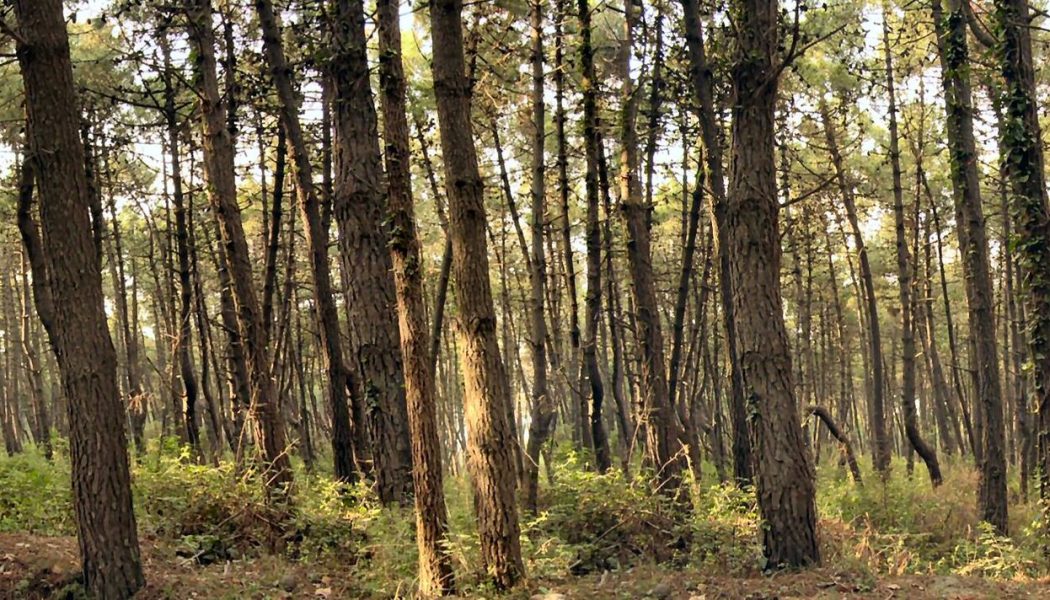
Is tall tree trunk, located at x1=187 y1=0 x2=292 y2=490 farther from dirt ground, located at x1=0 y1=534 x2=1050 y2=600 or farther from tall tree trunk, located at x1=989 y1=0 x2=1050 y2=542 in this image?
tall tree trunk, located at x1=989 y1=0 x2=1050 y2=542

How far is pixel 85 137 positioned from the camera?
1228cm

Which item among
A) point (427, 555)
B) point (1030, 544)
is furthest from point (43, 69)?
point (1030, 544)

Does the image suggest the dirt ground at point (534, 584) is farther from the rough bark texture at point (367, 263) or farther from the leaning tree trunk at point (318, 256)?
the leaning tree trunk at point (318, 256)

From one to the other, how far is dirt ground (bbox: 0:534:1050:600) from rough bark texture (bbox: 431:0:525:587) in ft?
1.41

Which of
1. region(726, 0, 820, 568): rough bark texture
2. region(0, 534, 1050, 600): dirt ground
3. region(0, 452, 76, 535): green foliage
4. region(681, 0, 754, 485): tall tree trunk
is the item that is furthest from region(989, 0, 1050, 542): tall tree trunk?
region(0, 452, 76, 535): green foliage

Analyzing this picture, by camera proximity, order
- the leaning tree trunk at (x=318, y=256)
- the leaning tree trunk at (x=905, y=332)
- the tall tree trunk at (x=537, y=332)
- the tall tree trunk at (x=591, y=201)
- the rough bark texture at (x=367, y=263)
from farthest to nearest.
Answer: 1. the leaning tree trunk at (x=905, y=332)
2. the tall tree trunk at (x=591, y=201)
3. the tall tree trunk at (x=537, y=332)
4. the leaning tree trunk at (x=318, y=256)
5. the rough bark texture at (x=367, y=263)

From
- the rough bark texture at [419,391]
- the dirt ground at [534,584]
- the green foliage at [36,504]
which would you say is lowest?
the dirt ground at [534,584]

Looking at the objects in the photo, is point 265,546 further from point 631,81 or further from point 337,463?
point 631,81

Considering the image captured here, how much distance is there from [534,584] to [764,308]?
3081 mm

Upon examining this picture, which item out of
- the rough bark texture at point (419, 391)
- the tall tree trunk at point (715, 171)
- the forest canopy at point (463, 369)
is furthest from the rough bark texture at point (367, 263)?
the tall tree trunk at point (715, 171)

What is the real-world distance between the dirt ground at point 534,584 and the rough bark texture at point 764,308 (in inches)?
20.2

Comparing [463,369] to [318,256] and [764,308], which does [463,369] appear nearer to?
[764,308]

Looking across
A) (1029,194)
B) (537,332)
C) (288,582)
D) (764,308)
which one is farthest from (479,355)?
(1029,194)

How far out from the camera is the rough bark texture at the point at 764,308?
6816mm
